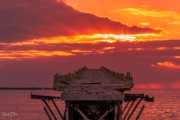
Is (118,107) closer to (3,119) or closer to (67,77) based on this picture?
(67,77)

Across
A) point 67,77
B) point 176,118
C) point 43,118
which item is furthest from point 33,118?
point 67,77

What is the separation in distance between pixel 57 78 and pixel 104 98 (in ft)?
12.4

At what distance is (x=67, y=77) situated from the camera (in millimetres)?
19109

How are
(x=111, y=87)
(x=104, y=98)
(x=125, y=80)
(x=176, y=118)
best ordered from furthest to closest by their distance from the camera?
(x=176, y=118) → (x=125, y=80) → (x=111, y=87) → (x=104, y=98)

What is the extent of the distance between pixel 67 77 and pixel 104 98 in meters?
4.88

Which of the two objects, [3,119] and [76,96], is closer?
[76,96]

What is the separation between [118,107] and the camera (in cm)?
1571

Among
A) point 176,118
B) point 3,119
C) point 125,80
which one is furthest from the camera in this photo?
point 176,118

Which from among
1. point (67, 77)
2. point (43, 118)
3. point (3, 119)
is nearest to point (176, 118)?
point (43, 118)

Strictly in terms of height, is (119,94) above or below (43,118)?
above

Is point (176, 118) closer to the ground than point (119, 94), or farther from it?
closer to the ground

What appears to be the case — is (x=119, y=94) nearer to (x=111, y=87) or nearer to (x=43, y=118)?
(x=111, y=87)

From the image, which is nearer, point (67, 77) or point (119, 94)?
point (119, 94)

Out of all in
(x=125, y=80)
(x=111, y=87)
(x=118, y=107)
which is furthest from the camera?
(x=125, y=80)
